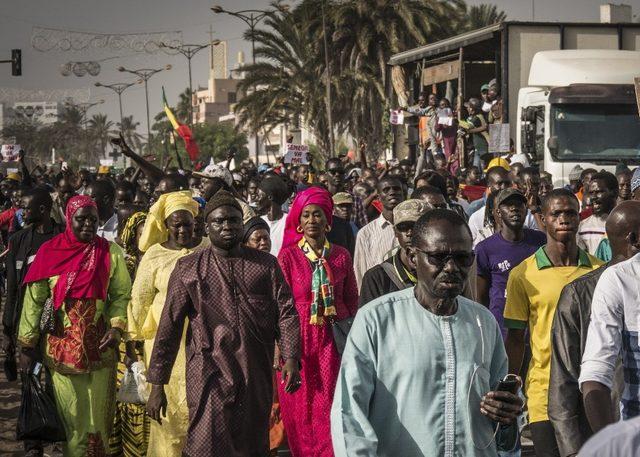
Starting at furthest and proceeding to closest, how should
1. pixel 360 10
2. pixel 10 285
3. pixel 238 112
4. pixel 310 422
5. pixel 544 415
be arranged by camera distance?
pixel 238 112, pixel 360 10, pixel 10 285, pixel 310 422, pixel 544 415

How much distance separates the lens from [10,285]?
339 inches

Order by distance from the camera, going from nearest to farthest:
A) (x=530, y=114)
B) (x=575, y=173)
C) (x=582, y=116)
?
(x=575, y=173), (x=582, y=116), (x=530, y=114)

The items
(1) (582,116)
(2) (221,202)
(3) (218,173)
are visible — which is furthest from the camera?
(1) (582,116)

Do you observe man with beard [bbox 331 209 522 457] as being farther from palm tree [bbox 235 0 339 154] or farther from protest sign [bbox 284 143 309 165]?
palm tree [bbox 235 0 339 154]

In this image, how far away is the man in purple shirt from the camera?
23.9ft

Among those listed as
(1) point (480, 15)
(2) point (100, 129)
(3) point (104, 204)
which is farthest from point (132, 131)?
(3) point (104, 204)

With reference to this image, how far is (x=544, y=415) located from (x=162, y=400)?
185cm

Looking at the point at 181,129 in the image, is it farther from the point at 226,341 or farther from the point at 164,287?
the point at 226,341

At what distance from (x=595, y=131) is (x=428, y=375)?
1333 cm

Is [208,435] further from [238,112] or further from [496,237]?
[238,112]

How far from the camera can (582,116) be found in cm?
1659

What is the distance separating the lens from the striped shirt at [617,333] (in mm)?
3896

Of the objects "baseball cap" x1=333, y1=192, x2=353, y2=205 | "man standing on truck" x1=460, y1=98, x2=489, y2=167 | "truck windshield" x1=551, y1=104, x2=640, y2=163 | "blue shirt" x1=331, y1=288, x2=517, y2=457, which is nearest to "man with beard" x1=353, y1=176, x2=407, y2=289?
"baseball cap" x1=333, y1=192, x2=353, y2=205

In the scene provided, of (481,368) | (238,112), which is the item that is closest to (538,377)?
(481,368)
